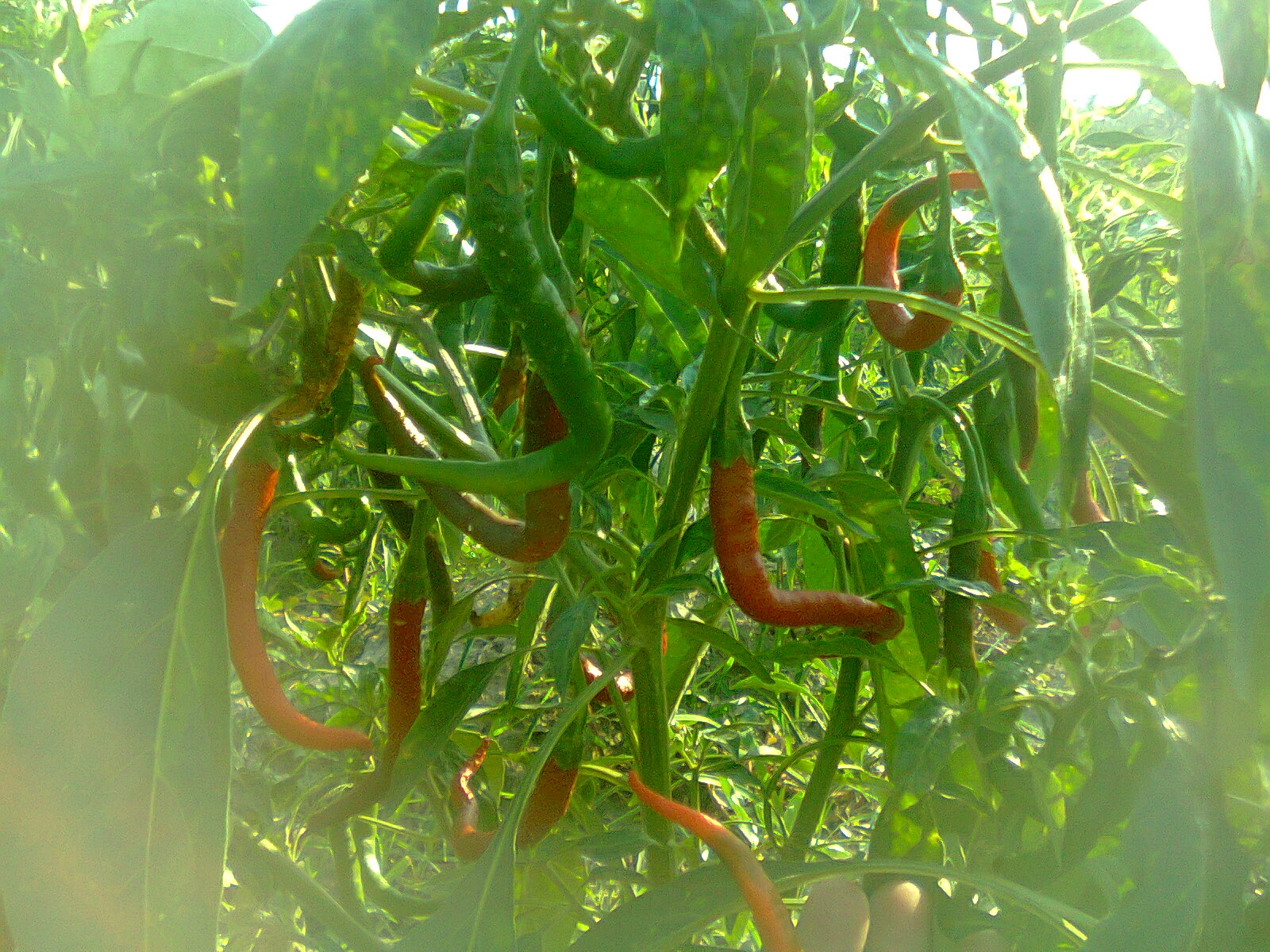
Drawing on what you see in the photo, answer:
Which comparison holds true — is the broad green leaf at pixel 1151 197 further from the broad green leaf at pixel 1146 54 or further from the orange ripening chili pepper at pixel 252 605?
the orange ripening chili pepper at pixel 252 605

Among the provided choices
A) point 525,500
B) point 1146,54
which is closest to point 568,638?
point 525,500

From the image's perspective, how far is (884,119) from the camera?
0.43 m

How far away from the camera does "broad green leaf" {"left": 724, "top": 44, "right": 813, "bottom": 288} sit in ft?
0.82

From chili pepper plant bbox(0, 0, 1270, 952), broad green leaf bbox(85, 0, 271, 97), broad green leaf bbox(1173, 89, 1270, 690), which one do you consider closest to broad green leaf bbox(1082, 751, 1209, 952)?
chili pepper plant bbox(0, 0, 1270, 952)

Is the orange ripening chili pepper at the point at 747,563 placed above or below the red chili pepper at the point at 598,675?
above

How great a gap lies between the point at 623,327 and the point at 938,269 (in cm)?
22

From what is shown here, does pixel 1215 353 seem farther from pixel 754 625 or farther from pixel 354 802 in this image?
pixel 754 625

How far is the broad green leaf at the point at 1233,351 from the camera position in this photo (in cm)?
20

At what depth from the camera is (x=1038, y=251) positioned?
208 millimetres

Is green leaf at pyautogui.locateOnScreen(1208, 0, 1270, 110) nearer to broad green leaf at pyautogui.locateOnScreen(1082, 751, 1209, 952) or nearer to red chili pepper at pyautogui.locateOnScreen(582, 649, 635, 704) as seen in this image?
broad green leaf at pyautogui.locateOnScreen(1082, 751, 1209, 952)

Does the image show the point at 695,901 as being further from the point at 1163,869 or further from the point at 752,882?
the point at 1163,869

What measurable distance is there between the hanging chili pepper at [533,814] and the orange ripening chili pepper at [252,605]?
12cm

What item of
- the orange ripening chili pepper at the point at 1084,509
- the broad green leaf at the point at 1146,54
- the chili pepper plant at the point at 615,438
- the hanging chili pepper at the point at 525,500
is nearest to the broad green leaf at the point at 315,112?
the chili pepper plant at the point at 615,438

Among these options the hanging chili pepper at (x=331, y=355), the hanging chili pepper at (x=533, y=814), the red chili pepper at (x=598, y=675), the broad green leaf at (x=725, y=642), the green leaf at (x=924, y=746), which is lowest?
the hanging chili pepper at (x=533, y=814)
